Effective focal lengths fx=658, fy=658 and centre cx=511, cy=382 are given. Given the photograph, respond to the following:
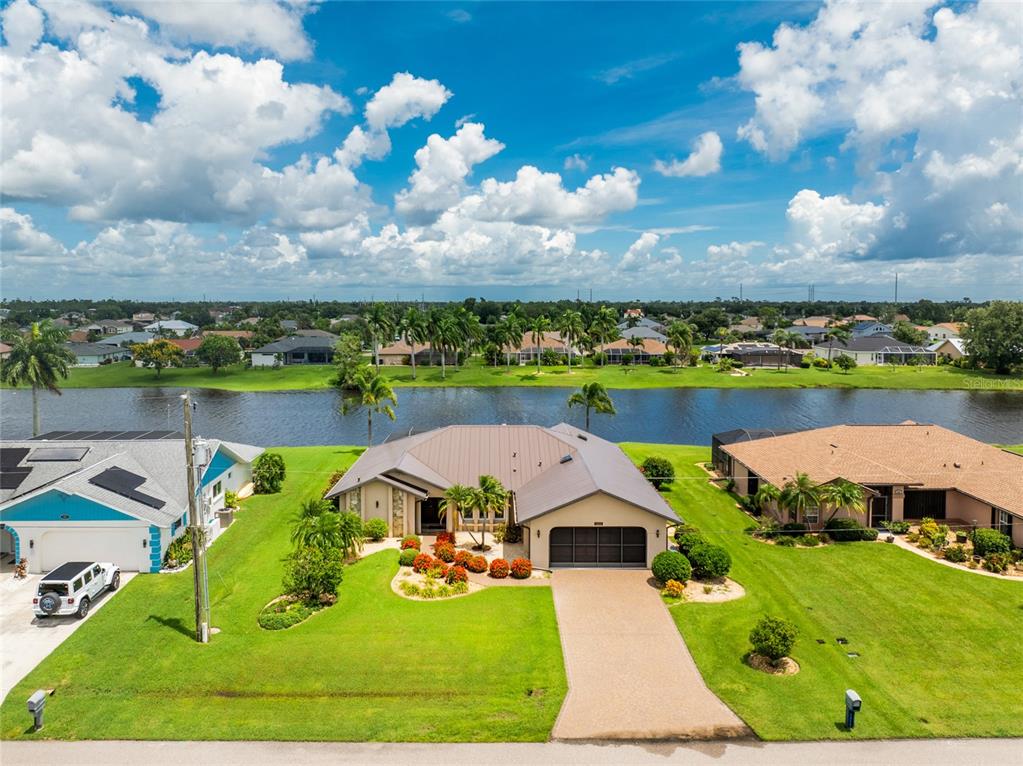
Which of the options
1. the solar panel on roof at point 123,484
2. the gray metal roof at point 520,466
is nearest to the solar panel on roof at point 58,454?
the solar panel on roof at point 123,484

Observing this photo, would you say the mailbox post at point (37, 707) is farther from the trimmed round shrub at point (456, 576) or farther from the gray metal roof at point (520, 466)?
the gray metal roof at point (520, 466)

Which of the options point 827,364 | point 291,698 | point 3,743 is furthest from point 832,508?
point 827,364

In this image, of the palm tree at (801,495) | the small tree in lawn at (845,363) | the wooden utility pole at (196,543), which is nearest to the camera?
the wooden utility pole at (196,543)

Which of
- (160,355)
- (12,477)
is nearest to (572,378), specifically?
(160,355)

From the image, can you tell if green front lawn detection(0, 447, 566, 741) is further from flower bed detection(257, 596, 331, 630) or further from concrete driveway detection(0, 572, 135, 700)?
concrete driveway detection(0, 572, 135, 700)

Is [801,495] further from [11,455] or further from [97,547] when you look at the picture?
[11,455]

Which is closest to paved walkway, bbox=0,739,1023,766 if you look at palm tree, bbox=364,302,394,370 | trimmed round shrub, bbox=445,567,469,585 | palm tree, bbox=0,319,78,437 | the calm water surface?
trimmed round shrub, bbox=445,567,469,585

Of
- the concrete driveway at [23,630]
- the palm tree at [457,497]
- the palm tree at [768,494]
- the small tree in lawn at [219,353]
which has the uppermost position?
the small tree in lawn at [219,353]
